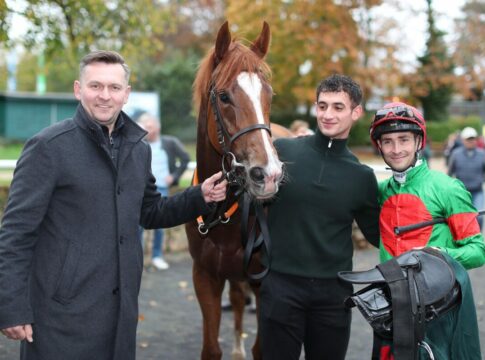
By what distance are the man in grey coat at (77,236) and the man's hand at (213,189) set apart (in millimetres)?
454

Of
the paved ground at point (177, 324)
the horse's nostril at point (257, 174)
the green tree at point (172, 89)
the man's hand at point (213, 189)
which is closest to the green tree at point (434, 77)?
the green tree at point (172, 89)

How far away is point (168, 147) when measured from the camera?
25.2 feet

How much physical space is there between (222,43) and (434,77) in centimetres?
2537

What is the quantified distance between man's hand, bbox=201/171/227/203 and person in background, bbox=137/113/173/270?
4.26 meters

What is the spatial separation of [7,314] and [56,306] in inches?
7.6

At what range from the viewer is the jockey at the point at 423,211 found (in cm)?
228

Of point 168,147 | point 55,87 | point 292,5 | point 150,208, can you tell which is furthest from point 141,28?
point 55,87

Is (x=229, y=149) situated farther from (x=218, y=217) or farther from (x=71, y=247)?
(x=71, y=247)

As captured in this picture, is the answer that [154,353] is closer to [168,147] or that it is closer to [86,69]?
[86,69]

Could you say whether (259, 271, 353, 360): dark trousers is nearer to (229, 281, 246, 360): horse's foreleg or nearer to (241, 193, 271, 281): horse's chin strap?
(241, 193, 271, 281): horse's chin strap

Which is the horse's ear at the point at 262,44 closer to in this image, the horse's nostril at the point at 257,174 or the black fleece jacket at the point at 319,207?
the black fleece jacket at the point at 319,207

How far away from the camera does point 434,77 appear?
2620cm

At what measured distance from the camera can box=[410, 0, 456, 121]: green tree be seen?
85.7 ft

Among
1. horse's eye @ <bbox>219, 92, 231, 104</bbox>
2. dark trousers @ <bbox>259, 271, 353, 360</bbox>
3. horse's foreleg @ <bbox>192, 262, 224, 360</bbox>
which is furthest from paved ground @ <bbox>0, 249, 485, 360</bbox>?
horse's eye @ <bbox>219, 92, 231, 104</bbox>
